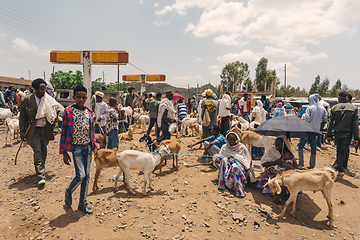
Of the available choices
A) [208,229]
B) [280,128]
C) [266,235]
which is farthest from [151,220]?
[280,128]

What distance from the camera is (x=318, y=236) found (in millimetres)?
3242

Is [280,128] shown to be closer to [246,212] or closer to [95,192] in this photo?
[246,212]

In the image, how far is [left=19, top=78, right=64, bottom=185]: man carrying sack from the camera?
434 centimetres

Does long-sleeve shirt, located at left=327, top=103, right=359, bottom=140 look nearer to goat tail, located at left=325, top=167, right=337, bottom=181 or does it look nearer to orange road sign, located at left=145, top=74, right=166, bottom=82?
goat tail, located at left=325, top=167, right=337, bottom=181

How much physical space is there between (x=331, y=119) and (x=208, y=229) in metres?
4.82

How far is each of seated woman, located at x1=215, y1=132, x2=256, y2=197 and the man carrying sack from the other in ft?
13.2

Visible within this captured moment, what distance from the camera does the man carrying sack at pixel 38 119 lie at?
434 centimetres

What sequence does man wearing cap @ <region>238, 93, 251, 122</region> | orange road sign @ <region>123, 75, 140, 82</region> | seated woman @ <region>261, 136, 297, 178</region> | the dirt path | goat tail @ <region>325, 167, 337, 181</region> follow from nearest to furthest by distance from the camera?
the dirt path, goat tail @ <region>325, 167, 337, 181</region>, seated woman @ <region>261, 136, 297, 178</region>, man wearing cap @ <region>238, 93, 251, 122</region>, orange road sign @ <region>123, 75, 140, 82</region>

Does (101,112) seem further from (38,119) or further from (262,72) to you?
(262,72)

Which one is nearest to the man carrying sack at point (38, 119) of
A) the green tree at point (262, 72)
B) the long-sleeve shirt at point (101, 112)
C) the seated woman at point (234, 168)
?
the long-sleeve shirt at point (101, 112)

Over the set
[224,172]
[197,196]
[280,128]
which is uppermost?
[280,128]

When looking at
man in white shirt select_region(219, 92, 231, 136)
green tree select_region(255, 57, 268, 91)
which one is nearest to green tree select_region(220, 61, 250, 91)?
green tree select_region(255, 57, 268, 91)

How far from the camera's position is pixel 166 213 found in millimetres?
3543

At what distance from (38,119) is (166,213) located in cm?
351
